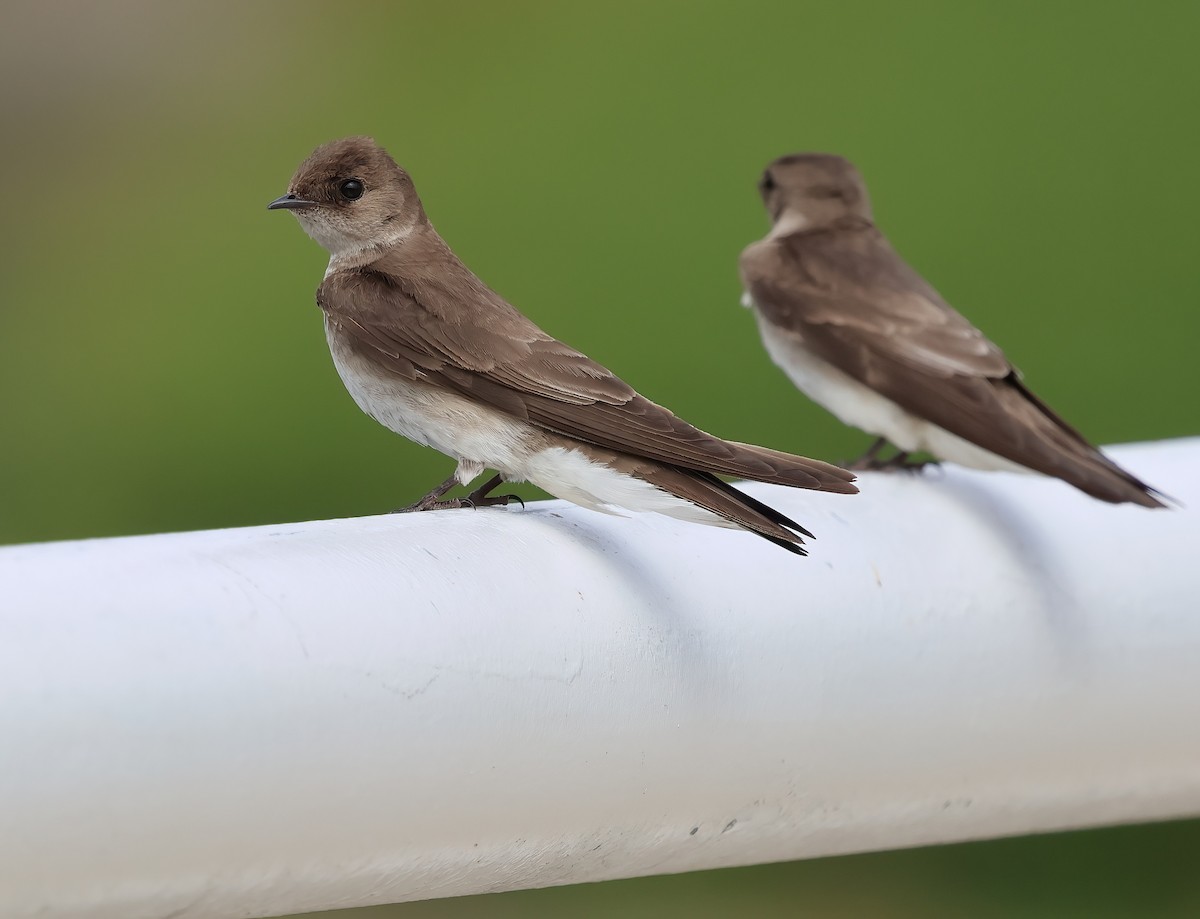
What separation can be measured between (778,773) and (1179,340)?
17.5ft

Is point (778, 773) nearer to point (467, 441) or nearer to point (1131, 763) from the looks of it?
point (1131, 763)

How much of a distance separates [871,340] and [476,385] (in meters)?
1.75

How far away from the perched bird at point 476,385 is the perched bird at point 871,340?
962mm

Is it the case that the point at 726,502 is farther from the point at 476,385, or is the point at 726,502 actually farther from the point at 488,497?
the point at 488,497

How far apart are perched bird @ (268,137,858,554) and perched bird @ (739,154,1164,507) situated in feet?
3.16

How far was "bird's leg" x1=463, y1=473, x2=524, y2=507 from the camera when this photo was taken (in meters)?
2.75

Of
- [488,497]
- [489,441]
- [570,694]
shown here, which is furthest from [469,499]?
[570,694]

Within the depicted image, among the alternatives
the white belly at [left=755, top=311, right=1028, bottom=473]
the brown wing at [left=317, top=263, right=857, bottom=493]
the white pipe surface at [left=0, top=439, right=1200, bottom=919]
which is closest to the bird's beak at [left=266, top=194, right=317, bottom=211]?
the brown wing at [left=317, top=263, right=857, bottom=493]

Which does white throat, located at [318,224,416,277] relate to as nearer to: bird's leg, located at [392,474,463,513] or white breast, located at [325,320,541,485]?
white breast, located at [325,320,541,485]

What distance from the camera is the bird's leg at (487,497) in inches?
108

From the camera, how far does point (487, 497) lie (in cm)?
286

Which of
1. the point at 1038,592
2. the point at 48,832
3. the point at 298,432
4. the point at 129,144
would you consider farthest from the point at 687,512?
the point at 129,144

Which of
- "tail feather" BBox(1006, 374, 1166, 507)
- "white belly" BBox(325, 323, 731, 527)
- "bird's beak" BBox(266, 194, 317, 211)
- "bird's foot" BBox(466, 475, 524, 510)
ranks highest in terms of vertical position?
"bird's beak" BBox(266, 194, 317, 211)

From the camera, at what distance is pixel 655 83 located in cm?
839
